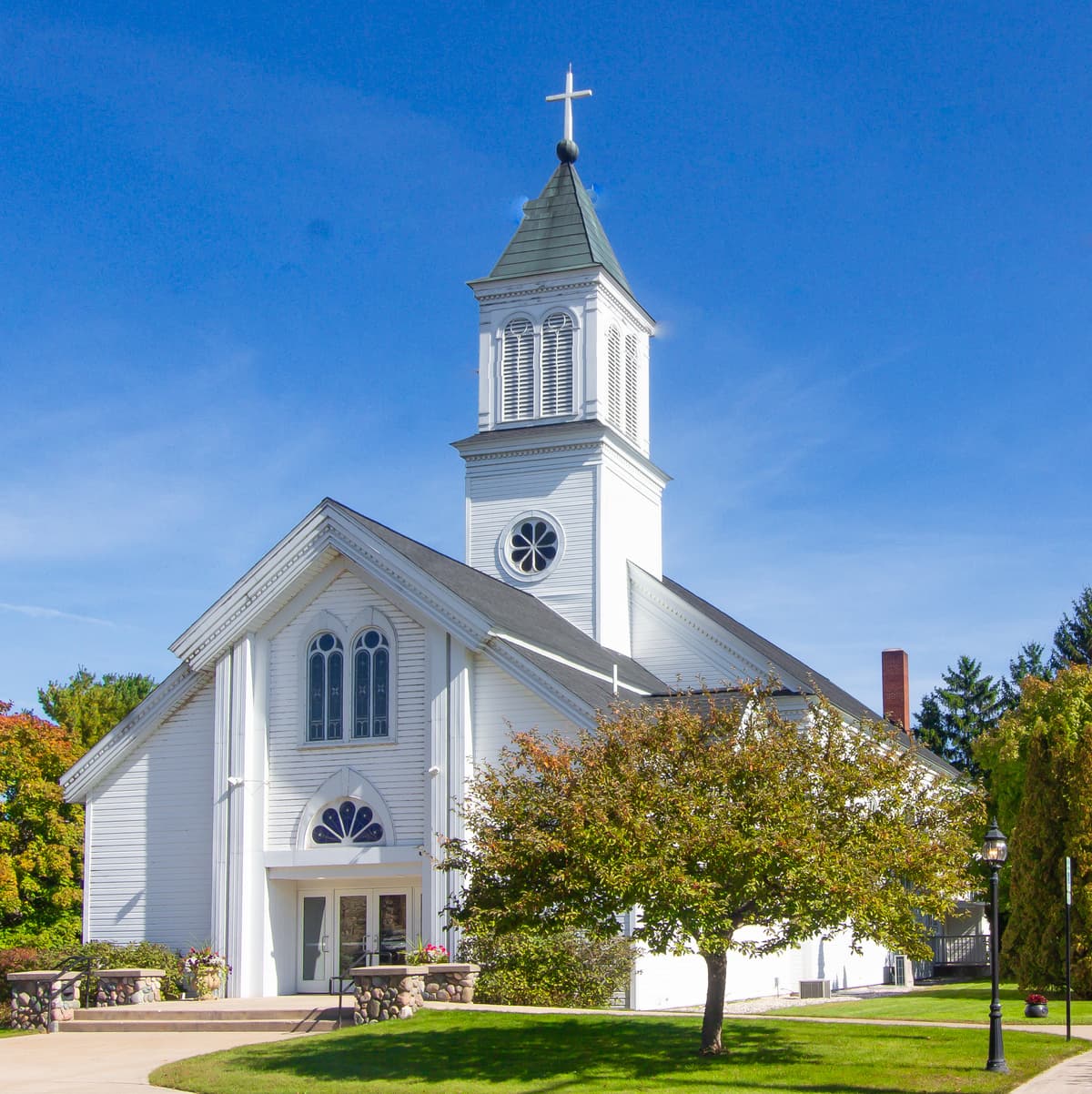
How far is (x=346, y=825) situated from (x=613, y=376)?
15.0 metres

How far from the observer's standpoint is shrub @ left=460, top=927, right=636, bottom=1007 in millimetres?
26438

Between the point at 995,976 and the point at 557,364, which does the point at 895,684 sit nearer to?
the point at 557,364

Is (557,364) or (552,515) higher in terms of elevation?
(557,364)

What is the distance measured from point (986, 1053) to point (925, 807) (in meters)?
3.24

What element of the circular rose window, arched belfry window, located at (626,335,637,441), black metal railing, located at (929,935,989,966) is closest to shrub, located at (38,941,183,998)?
the circular rose window

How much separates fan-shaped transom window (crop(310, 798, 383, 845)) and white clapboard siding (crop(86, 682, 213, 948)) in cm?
241

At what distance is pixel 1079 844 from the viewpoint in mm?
29953

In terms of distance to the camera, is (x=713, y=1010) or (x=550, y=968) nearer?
(x=713, y=1010)

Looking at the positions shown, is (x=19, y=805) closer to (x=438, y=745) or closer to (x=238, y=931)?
(x=238, y=931)

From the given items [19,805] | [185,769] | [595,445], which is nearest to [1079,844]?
[595,445]

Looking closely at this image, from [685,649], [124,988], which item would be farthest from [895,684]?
[124,988]

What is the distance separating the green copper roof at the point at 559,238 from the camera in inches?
1581

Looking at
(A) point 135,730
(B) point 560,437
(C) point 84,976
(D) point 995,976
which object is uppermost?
(B) point 560,437

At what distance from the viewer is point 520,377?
39.8 meters
